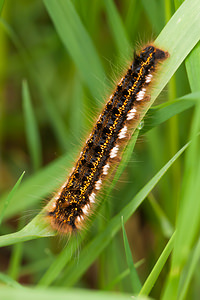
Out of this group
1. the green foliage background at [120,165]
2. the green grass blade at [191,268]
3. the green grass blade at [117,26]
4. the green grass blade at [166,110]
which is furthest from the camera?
the green grass blade at [117,26]

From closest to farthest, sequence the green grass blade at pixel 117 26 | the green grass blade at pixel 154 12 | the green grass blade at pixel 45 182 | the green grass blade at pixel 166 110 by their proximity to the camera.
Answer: the green grass blade at pixel 166 110, the green grass blade at pixel 45 182, the green grass blade at pixel 117 26, the green grass blade at pixel 154 12

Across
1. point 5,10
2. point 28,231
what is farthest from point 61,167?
point 5,10

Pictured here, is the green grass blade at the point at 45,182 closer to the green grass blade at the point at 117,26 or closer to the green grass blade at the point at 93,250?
the green grass blade at the point at 93,250

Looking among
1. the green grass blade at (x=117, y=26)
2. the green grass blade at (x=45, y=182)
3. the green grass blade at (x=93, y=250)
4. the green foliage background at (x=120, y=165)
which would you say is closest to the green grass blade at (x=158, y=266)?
the green foliage background at (x=120, y=165)

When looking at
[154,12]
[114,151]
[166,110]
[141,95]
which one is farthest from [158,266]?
[154,12]

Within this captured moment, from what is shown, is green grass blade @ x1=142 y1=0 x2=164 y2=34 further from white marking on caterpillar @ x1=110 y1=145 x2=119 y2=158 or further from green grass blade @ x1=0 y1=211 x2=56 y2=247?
green grass blade @ x1=0 y1=211 x2=56 y2=247

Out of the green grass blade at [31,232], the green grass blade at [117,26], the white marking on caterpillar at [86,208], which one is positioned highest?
the green grass blade at [117,26]

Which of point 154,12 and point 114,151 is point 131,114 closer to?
point 114,151

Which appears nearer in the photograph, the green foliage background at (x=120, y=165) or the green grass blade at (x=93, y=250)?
the green foliage background at (x=120, y=165)
